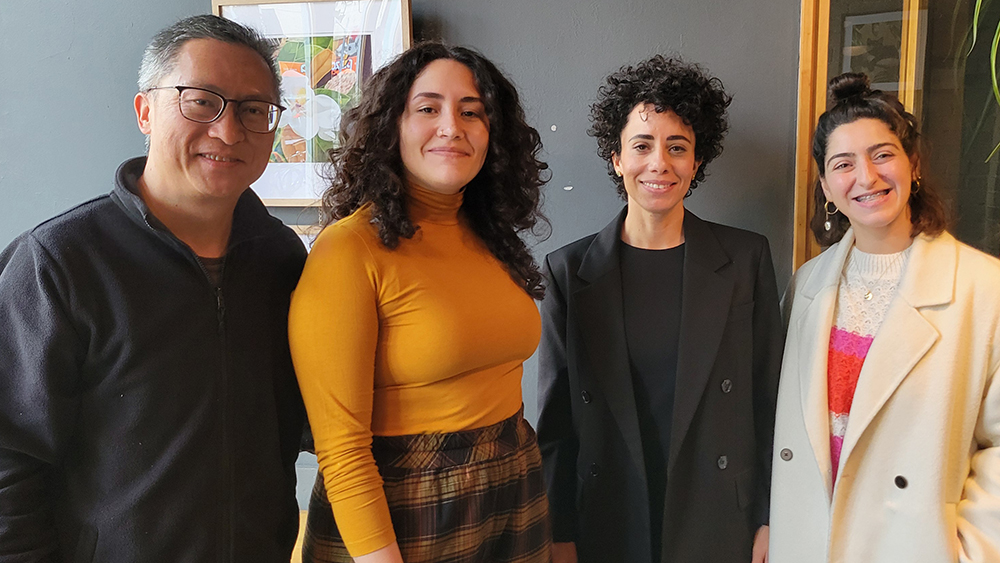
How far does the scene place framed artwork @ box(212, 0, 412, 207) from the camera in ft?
6.05

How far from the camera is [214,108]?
39.0 inches

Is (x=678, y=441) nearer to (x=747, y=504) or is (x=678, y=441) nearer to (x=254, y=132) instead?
(x=747, y=504)

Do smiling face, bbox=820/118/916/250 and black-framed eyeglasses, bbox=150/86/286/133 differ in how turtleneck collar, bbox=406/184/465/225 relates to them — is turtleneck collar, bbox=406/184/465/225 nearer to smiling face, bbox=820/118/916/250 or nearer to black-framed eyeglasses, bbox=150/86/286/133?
black-framed eyeglasses, bbox=150/86/286/133

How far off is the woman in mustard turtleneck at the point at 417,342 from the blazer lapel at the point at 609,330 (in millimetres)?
265

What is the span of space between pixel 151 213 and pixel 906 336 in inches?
55.6

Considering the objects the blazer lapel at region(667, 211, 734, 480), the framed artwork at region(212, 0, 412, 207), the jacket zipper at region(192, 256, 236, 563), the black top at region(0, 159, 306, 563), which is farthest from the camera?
the framed artwork at region(212, 0, 412, 207)

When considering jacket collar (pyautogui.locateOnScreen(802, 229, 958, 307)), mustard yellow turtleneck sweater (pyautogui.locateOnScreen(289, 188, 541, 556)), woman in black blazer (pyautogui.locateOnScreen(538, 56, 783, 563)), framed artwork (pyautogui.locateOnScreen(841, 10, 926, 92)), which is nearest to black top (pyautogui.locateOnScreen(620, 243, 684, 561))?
woman in black blazer (pyautogui.locateOnScreen(538, 56, 783, 563))

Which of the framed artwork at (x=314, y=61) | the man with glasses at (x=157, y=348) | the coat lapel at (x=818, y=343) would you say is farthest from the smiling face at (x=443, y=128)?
the coat lapel at (x=818, y=343)

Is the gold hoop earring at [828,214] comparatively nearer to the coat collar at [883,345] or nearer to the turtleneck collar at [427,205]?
the coat collar at [883,345]

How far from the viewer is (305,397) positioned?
1.07 meters

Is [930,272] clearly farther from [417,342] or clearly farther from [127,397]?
[127,397]

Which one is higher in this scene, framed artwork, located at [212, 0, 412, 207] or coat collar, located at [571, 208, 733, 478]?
framed artwork, located at [212, 0, 412, 207]

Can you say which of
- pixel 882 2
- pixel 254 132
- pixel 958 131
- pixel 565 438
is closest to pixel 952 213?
pixel 958 131

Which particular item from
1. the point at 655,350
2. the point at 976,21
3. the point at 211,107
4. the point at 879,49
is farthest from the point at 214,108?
the point at 976,21
